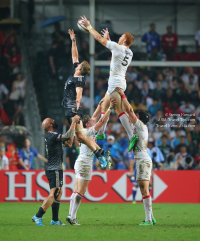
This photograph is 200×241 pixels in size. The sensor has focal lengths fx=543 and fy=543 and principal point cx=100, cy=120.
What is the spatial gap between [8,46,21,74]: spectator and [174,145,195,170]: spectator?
6939 mm

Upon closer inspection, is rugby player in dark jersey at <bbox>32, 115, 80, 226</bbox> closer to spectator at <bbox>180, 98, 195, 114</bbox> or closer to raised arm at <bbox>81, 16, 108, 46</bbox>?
raised arm at <bbox>81, 16, 108, 46</bbox>

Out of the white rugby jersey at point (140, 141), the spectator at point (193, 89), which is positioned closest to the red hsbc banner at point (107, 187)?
the spectator at point (193, 89)

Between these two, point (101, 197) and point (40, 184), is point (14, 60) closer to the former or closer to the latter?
point (40, 184)

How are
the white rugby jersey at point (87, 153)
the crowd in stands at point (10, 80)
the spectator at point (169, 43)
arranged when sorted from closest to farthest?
the white rugby jersey at point (87, 153) < the crowd in stands at point (10, 80) < the spectator at point (169, 43)

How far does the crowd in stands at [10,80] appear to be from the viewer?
63.6 ft

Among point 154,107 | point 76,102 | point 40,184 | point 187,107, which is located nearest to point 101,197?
point 40,184

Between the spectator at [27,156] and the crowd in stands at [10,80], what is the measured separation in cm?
207

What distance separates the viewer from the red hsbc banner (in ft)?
55.2

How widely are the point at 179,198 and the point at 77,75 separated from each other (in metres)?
8.13

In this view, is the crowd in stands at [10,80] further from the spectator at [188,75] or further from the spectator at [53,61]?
the spectator at [188,75]

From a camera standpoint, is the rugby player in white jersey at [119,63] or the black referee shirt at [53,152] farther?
the rugby player in white jersey at [119,63]

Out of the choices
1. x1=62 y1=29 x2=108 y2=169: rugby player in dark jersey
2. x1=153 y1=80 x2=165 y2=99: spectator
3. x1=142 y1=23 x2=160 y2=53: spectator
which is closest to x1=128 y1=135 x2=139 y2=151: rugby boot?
x1=62 y1=29 x2=108 y2=169: rugby player in dark jersey

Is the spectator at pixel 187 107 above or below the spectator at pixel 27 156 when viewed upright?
above

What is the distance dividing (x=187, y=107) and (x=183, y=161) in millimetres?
2266
